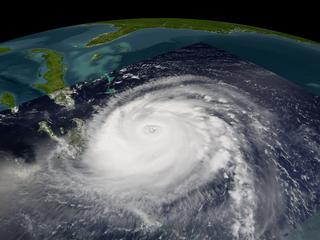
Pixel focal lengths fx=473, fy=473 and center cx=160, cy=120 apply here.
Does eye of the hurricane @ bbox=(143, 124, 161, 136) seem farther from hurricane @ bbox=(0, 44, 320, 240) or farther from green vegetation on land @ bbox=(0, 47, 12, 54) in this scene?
green vegetation on land @ bbox=(0, 47, 12, 54)

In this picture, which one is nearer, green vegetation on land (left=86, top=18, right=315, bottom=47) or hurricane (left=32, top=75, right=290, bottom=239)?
hurricane (left=32, top=75, right=290, bottom=239)

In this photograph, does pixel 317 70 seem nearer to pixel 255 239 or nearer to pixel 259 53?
pixel 259 53

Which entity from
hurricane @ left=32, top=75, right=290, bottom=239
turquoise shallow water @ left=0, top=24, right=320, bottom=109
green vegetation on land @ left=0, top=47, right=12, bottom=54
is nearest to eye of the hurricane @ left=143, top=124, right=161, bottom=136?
hurricane @ left=32, top=75, right=290, bottom=239

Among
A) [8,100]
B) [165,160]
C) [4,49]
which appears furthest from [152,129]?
[4,49]

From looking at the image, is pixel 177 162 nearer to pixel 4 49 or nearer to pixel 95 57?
pixel 95 57

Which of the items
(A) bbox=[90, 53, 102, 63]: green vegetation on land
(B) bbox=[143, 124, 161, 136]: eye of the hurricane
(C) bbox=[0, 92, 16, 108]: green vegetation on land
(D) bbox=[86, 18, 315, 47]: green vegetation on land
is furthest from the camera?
(D) bbox=[86, 18, 315, 47]: green vegetation on land

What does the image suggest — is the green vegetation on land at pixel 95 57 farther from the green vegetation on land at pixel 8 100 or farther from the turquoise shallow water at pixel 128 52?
the green vegetation on land at pixel 8 100

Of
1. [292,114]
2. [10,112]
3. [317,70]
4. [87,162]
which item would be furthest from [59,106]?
[317,70]

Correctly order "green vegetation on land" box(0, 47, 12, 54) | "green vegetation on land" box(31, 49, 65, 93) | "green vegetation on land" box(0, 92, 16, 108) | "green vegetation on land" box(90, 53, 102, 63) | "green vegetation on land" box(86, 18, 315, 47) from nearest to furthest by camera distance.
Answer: "green vegetation on land" box(0, 92, 16, 108) → "green vegetation on land" box(31, 49, 65, 93) → "green vegetation on land" box(90, 53, 102, 63) → "green vegetation on land" box(0, 47, 12, 54) → "green vegetation on land" box(86, 18, 315, 47)
